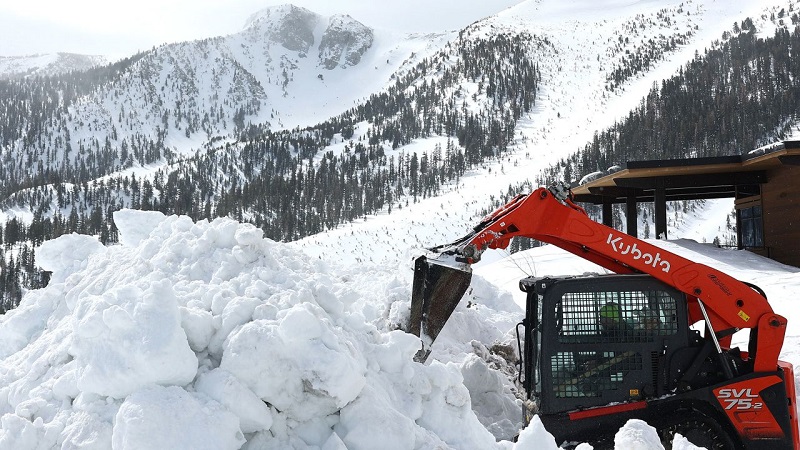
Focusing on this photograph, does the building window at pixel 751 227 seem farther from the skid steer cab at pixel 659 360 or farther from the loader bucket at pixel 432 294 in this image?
the loader bucket at pixel 432 294

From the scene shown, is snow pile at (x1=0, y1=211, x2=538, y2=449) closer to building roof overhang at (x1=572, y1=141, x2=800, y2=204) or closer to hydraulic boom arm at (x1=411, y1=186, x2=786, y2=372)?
hydraulic boom arm at (x1=411, y1=186, x2=786, y2=372)

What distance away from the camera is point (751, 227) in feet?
60.3

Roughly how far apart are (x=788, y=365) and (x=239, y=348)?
4681mm

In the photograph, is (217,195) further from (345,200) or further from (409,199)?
(409,199)

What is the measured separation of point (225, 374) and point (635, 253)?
347 cm

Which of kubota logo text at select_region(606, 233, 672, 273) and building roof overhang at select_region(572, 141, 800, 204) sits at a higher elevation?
kubota logo text at select_region(606, 233, 672, 273)

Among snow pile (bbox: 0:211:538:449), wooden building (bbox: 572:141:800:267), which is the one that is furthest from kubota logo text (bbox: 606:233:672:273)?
wooden building (bbox: 572:141:800:267)

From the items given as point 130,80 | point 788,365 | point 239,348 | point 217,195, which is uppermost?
point 130,80

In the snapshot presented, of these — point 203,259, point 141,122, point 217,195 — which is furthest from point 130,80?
point 203,259

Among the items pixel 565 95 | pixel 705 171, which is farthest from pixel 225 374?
pixel 565 95

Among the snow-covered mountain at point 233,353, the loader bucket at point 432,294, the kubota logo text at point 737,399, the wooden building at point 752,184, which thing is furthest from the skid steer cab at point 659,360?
the wooden building at point 752,184

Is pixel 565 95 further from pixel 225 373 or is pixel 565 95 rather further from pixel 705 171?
pixel 225 373

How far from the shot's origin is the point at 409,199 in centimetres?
7175

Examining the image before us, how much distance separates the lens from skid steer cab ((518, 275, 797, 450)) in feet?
15.8
